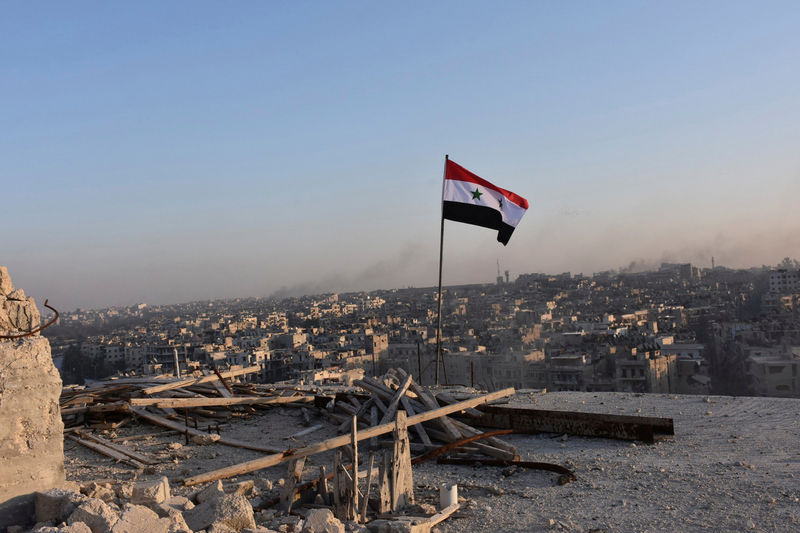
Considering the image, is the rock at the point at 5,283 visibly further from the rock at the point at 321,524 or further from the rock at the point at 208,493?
the rock at the point at 321,524

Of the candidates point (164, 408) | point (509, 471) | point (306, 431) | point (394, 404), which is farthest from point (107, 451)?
point (509, 471)

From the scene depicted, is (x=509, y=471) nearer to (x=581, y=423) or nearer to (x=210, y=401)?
(x=581, y=423)

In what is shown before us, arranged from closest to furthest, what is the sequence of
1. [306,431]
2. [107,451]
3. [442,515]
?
[442,515] → [107,451] → [306,431]

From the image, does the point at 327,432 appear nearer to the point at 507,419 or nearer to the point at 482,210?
the point at 507,419

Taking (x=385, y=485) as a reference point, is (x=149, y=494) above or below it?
above

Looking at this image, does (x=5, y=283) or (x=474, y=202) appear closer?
(x=5, y=283)

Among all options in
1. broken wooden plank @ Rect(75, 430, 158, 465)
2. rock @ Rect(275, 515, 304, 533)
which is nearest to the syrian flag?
broken wooden plank @ Rect(75, 430, 158, 465)

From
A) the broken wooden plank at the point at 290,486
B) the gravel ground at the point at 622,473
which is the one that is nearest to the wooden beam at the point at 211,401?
the gravel ground at the point at 622,473
